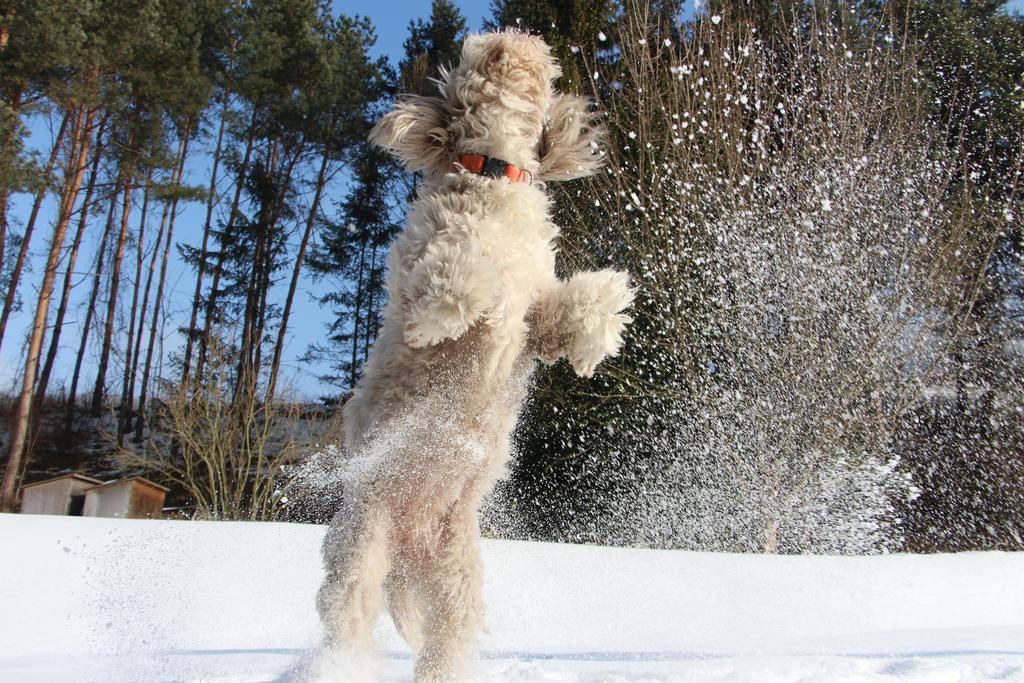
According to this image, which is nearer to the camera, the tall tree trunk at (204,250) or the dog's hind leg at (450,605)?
the dog's hind leg at (450,605)

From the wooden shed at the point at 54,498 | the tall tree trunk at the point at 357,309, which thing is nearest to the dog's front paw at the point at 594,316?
the wooden shed at the point at 54,498

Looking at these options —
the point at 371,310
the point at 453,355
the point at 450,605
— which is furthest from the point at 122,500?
the point at 453,355

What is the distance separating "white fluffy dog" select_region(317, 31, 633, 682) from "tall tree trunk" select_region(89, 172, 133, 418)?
2020cm

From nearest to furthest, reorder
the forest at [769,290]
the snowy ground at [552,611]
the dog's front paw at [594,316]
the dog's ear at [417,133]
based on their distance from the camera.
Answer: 1. the dog's front paw at [594,316]
2. the dog's ear at [417,133]
3. the snowy ground at [552,611]
4. the forest at [769,290]

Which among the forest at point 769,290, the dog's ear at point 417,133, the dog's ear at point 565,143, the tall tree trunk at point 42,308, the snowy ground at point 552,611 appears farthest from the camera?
the tall tree trunk at point 42,308

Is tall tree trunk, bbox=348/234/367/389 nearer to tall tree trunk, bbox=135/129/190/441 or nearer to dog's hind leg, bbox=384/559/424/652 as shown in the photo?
tall tree trunk, bbox=135/129/190/441

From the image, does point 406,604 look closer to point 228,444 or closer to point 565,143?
point 565,143

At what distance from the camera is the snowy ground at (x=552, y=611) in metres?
3.58

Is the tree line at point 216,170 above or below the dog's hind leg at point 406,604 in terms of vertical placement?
above

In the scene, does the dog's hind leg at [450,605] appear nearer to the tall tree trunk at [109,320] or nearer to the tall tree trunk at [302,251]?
the tall tree trunk at [302,251]

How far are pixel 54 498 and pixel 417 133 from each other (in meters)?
12.8

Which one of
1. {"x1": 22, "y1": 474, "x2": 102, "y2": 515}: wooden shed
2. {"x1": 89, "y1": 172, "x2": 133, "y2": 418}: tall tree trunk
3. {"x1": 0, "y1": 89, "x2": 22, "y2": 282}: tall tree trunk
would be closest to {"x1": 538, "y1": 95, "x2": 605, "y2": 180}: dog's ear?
{"x1": 22, "y1": 474, "x2": 102, "y2": 515}: wooden shed

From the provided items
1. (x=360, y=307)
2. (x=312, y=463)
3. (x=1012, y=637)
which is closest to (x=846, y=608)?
(x=1012, y=637)

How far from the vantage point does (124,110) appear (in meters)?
18.1
